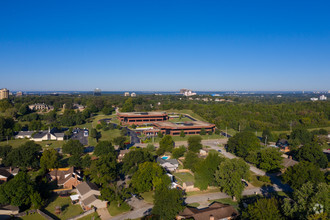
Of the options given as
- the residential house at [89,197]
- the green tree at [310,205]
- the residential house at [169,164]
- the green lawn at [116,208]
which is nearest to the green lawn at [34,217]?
the residential house at [89,197]

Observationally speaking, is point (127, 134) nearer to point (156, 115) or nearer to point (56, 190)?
point (156, 115)

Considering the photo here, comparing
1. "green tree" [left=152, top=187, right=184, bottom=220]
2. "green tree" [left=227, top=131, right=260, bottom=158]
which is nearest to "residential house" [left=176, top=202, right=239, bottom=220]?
"green tree" [left=152, top=187, right=184, bottom=220]

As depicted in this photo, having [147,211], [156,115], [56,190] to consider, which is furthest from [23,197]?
[156,115]

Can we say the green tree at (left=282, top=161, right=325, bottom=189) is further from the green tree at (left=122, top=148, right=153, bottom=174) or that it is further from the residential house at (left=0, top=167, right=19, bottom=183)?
the residential house at (left=0, top=167, right=19, bottom=183)

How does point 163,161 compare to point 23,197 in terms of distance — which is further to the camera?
point 163,161

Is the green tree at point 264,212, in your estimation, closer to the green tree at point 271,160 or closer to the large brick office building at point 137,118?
the green tree at point 271,160

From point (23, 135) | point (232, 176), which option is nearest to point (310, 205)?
point (232, 176)
